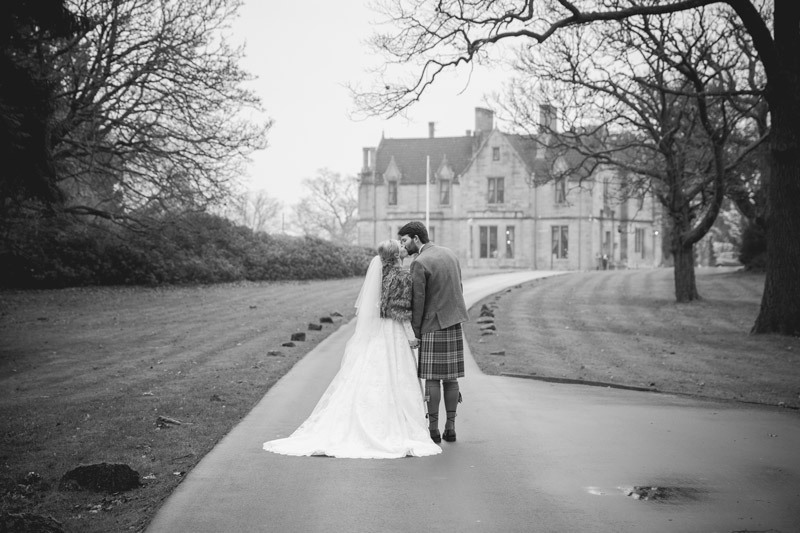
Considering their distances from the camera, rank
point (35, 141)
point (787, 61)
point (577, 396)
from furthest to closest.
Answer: point (787, 61)
point (35, 141)
point (577, 396)

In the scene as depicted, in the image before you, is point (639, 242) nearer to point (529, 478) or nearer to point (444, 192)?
point (444, 192)

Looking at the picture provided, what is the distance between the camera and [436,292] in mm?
9578

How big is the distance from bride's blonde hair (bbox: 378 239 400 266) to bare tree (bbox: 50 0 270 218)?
52.3 ft

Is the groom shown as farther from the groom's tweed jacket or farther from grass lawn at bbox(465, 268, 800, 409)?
grass lawn at bbox(465, 268, 800, 409)

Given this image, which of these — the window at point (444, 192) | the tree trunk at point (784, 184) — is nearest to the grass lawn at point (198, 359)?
the tree trunk at point (784, 184)

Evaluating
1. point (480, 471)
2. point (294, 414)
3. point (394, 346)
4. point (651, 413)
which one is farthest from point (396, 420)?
point (651, 413)

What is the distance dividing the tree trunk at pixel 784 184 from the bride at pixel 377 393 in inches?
514

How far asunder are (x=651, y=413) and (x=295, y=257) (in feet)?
109

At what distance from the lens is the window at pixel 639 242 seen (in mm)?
72500

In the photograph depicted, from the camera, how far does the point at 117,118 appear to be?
83.0ft

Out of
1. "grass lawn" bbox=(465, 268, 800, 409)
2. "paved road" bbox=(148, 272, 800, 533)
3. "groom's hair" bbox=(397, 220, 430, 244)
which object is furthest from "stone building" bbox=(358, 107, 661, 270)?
"groom's hair" bbox=(397, 220, 430, 244)

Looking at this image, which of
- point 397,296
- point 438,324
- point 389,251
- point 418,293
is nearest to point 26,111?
point 389,251

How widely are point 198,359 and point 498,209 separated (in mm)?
52902

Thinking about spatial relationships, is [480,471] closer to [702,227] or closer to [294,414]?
[294,414]
